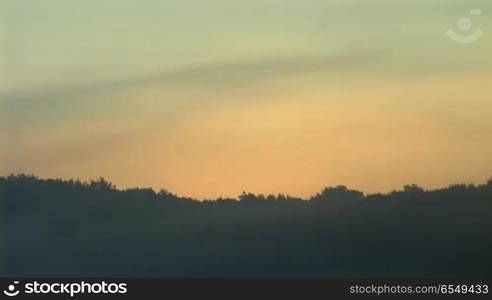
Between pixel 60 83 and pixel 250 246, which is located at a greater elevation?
pixel 60 83

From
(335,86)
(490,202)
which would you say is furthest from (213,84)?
(490,202)

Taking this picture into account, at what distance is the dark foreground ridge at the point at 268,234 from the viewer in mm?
13234

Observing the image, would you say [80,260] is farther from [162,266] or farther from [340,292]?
[340,292]

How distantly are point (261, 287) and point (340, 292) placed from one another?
18.4 inches

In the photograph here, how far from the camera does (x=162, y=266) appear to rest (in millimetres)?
13281

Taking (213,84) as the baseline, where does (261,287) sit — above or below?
below

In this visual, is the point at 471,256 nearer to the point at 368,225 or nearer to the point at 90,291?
the point at 368,225

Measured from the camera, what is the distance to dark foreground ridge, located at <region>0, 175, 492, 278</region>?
13.2 m

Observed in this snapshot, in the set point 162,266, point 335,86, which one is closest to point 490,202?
point 335,86

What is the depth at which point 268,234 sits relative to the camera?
43.5 ft

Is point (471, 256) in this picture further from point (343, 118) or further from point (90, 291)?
point (90, 291)

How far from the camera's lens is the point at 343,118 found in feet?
43.5

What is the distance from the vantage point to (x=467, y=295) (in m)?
13.1

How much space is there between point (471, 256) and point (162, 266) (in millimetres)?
1814
